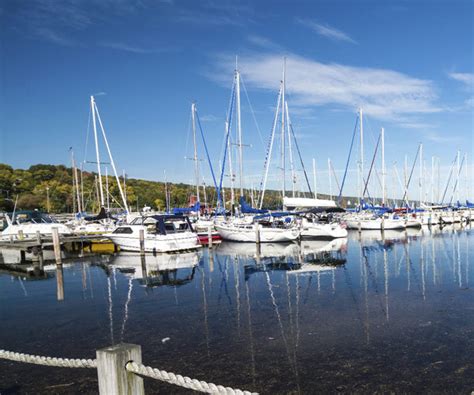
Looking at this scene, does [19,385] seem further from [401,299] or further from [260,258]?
[260,258]

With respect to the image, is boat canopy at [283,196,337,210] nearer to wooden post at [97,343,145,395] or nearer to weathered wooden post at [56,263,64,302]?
weathered wooden post at [56,263,64,302]

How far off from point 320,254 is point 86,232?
2414cm

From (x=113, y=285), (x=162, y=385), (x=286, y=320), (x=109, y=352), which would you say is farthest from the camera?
(x=113, y=285)

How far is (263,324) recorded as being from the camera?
13211mm

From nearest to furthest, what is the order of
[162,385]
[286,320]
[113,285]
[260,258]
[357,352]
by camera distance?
[162,385] → [357,352] → [286,320] → [113,285] → [260,258]

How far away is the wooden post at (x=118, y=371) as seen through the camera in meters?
3.97

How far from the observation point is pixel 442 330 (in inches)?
479

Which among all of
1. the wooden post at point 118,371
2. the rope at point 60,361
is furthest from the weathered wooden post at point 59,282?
the wooden post at point 118,371

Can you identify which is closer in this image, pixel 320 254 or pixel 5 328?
pixel 5 328

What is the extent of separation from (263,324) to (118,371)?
9.74 m

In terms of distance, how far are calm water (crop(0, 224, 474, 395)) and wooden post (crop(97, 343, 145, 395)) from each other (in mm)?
4973

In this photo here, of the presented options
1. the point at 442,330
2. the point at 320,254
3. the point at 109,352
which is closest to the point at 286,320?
the point at 442,330

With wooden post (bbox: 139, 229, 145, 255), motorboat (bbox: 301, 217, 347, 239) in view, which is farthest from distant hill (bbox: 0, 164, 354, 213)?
wooden post (bbox: 139, 229, 145, 255)

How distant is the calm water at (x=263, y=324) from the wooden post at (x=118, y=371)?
4973 mm
